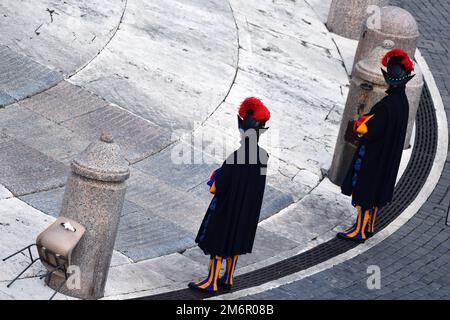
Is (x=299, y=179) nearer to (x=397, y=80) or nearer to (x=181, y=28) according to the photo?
(x=397, y=80)

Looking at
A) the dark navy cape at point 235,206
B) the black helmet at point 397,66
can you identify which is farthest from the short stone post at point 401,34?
the dark navy cape at point 235,206

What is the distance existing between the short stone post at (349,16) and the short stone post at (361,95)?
3855mm

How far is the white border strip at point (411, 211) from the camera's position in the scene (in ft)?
36.0

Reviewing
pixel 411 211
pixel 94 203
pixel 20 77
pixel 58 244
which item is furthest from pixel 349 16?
pixel 58 244

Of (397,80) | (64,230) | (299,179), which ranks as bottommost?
(299,179)

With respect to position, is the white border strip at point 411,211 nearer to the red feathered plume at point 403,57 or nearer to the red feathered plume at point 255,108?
the red feathered plume at point 255,108

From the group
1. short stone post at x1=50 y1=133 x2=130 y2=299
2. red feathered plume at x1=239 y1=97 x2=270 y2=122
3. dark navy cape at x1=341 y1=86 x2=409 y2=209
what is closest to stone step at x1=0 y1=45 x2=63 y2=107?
short stone post at x1=50 y1=133 x2=130 y2=299

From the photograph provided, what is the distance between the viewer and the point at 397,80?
38.3 feet

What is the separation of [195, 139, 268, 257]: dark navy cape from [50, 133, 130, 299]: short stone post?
1.00 meters

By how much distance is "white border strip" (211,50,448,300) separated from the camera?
11.0 meters

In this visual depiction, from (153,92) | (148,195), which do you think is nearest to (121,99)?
(153,92)

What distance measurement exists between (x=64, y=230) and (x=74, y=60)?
16.8ft

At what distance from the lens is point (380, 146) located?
11.9 m

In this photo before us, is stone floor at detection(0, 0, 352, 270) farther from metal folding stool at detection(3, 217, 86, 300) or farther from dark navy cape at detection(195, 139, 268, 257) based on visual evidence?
metal folding stool at detection(3, 217, 86, 300)
